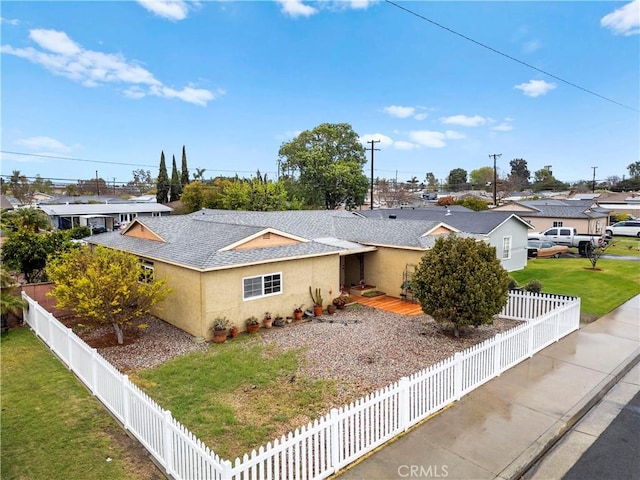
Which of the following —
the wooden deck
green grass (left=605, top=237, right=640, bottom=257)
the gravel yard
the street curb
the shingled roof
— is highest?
the shingled roof

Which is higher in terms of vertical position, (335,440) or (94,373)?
(335,440)

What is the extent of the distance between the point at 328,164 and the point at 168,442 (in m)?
43.7

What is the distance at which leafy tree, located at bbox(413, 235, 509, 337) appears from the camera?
38.5 ft

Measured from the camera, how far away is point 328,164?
47.8 m

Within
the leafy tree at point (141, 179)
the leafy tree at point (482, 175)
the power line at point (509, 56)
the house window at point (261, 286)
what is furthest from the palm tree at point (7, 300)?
the leafy tree at point (482, 175)

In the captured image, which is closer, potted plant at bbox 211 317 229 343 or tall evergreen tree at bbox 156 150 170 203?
potted plant at bbox 211 317 229 343

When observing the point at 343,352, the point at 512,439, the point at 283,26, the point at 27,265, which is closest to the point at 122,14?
the point at 283,26

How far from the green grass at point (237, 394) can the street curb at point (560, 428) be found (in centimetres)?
367

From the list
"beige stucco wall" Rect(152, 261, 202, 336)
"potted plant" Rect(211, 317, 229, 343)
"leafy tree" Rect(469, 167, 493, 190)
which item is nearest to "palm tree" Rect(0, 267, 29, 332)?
"beige stucco wall" Rect(152, 261, 202, 336)

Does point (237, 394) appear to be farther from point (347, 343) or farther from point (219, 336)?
point (347, 343)

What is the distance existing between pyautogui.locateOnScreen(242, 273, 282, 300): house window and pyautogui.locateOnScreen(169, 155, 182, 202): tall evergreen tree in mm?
62844

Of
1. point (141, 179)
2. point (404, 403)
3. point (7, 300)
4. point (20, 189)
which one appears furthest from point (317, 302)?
point (141, 179)

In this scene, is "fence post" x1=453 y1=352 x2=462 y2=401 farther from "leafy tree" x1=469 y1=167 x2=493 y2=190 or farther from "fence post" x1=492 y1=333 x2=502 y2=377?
"leafy tree" x1=469 y1=167 x2=493 y2=190

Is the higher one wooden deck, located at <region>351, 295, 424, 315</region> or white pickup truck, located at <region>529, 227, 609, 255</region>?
white pickup truck, located at <region>529, 227, 609, 255</region>
